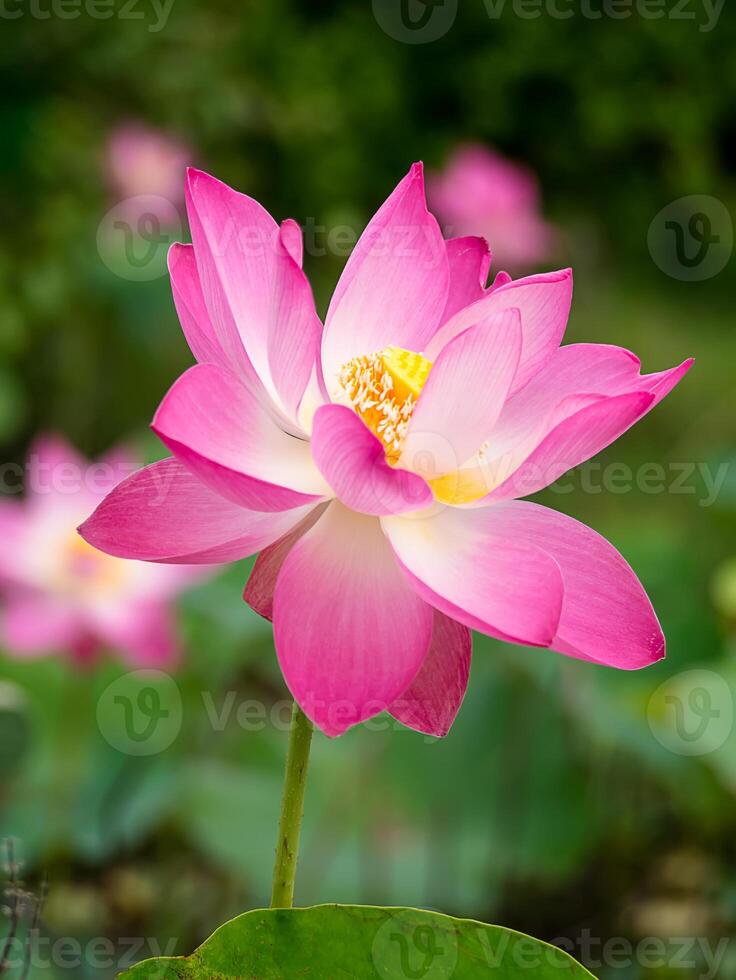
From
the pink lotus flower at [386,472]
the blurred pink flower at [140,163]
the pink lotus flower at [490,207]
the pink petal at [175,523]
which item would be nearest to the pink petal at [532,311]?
the pink lotus flower at [386,472]

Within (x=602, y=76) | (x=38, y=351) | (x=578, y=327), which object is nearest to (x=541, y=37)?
(x=602, y=76)

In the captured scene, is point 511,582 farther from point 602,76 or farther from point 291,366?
point 602,76

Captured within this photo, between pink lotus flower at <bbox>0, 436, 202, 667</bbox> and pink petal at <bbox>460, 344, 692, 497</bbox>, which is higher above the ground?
pink petal at <bbox>460, 344, 692, 497</bbox>

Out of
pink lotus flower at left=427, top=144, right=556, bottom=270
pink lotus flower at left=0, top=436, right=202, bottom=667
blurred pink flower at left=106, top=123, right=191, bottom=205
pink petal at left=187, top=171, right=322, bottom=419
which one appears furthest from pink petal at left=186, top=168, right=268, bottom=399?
pink lotus flower at left=427, top=144, right=556, bottom=270

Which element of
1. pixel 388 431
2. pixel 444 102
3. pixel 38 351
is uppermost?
pixel 444 102

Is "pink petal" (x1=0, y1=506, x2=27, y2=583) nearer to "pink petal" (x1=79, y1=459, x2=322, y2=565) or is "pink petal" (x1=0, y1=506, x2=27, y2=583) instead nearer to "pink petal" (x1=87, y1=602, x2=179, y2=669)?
"pink petal" (x1=87, y1=602, x2=179, y2=669)

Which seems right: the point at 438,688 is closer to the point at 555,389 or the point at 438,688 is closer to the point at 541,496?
the point at 555,389
